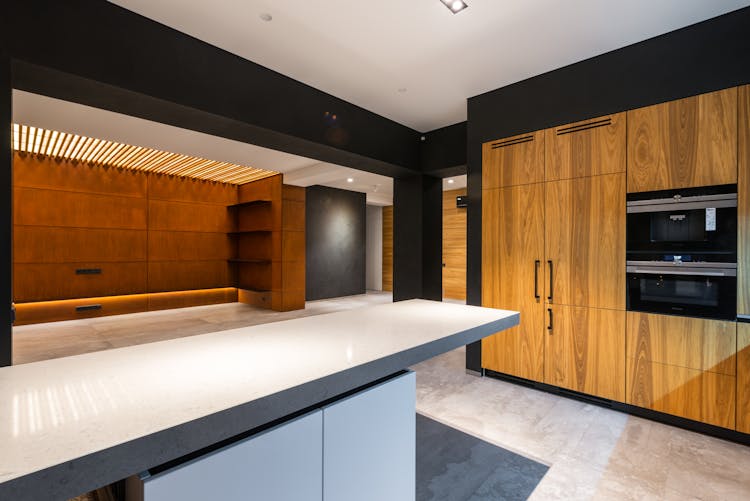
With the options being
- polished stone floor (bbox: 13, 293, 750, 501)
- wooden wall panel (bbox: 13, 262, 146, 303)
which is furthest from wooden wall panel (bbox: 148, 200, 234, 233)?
polished stone floor (bbox: 13, 293, 750, 501)

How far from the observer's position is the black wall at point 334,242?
31.4ft

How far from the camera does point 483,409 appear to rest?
308cm

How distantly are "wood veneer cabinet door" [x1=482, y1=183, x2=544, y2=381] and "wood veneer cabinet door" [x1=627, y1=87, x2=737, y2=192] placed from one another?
31.5 inches

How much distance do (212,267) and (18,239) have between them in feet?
11.2

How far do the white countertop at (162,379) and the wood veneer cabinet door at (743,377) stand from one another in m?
2.13

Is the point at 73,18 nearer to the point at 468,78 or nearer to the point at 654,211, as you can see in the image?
the point at 468,78

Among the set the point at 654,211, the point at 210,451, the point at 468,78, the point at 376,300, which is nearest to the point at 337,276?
the point at 376,300

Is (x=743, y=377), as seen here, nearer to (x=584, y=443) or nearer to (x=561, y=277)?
(x=584, y=443)

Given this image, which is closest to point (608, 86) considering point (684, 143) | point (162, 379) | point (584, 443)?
point (684, 143)

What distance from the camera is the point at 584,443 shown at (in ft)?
8.30

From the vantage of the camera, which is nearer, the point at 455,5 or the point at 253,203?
the point at 455,5

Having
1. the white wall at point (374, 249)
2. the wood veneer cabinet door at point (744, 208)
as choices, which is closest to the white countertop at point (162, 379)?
the wood veneer cabinet door at point (744, 208)

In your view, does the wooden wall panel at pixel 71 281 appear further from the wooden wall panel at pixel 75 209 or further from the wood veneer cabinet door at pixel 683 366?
the wood veneer cabinet door at pixel 683 366

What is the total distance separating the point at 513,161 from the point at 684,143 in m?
1.31
